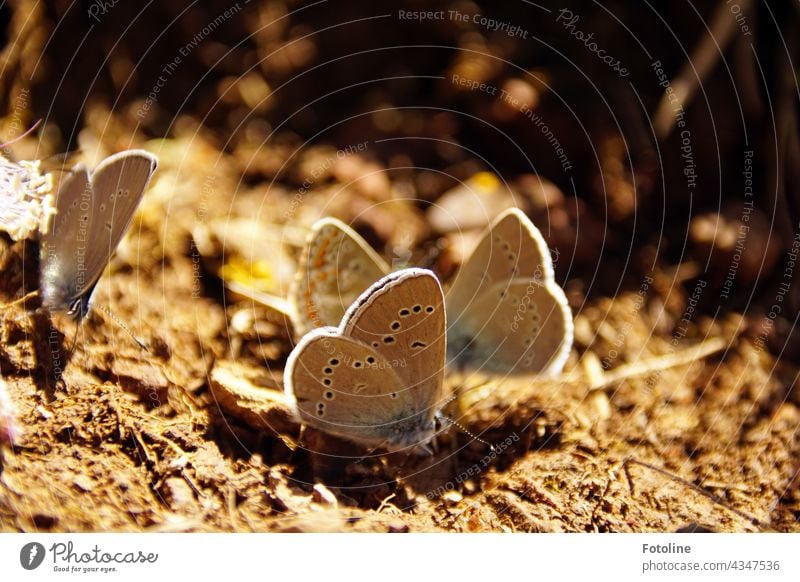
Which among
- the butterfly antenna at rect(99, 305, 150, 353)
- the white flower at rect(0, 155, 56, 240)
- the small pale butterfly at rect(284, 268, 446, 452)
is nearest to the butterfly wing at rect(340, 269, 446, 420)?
the small pale butterfly at rect(284, 268, 446, 452)

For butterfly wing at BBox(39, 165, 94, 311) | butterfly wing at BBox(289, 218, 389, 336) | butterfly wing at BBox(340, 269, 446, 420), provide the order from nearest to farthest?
butterfly wing at BBox(340, 269, 446, 420)
butterfly wing at BBox(39, 165, 94, 311)
butterfly wing at BBox(289, 218, 389, 336)

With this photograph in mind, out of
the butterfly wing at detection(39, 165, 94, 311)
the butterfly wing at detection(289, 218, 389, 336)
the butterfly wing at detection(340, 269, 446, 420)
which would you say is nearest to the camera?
the butterfly wing at detection(340, 269, 446, 420)

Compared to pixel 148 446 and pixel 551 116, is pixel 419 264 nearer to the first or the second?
pixel 551 116

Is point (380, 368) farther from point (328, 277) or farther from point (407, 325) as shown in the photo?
point (328, 277)

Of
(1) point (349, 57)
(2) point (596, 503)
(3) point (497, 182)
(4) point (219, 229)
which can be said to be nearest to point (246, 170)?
(4) point (219, 229)

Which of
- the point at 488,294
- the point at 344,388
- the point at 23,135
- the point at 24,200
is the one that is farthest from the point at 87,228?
the point at 488,294

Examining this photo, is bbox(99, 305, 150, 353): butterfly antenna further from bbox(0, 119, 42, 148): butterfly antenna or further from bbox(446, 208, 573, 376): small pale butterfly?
bbox(446, 208, 573, 376): small pale butterfly

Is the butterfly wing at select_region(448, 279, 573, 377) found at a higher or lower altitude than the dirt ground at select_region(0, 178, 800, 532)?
higher
